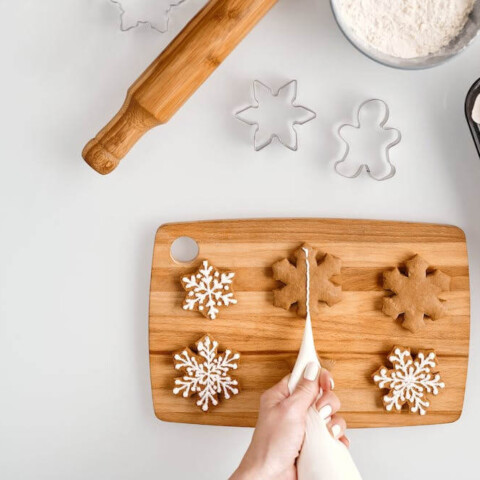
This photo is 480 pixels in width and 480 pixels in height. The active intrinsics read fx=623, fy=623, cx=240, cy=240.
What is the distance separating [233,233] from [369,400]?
0.36 meters

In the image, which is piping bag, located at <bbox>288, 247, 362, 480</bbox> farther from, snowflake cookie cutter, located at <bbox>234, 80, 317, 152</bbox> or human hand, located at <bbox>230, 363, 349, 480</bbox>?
snowflake cookie cutter, located at <bbox>234, 80, 317, 152</bbox>

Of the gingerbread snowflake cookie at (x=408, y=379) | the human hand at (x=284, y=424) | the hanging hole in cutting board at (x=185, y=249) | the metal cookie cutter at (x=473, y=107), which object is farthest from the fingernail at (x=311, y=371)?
the metal cookie cutter at (x=473, y=107)

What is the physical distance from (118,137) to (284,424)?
49 cm

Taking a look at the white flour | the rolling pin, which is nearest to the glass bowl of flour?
the white flour

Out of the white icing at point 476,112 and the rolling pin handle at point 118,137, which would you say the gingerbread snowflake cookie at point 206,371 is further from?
the white icing at point 476,112

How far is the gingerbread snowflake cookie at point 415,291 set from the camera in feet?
3.24

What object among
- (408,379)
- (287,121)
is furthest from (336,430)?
(287,121)

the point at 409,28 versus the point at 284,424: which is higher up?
the point at 409,28

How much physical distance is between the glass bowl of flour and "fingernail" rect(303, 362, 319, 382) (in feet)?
1.51

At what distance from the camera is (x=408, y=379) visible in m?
1.00

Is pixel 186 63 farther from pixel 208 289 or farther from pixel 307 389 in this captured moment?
pixel 307 389

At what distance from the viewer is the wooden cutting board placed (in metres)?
1.01

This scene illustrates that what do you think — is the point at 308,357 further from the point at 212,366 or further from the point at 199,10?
the point at 199,10

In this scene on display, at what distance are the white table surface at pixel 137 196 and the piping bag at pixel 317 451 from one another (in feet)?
0.50
